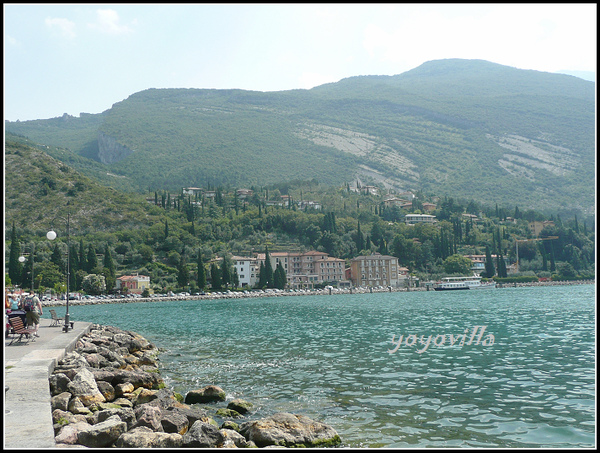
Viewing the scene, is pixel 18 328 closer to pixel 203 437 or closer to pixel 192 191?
pixel 203 437

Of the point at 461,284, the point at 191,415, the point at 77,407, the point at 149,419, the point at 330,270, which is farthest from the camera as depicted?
the point at 330,270

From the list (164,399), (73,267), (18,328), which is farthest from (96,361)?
(73,267)

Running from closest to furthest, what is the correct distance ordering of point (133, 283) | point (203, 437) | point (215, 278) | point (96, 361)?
1. point (203, 437)
2. point (96, 361)
3. point (133, 283)
4. point (215, 278)

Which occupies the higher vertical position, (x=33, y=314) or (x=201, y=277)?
(x=33, y=314)

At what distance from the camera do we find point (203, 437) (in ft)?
24.9

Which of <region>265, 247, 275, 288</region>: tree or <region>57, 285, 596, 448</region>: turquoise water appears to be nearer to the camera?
<region>57, 285, 596, 448</region>: turquoise water

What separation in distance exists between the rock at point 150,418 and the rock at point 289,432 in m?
1.35

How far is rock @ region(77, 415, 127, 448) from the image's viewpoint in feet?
23.7

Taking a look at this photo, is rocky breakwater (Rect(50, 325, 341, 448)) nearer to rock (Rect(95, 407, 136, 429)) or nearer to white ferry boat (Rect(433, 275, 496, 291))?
rock (Rect(95, 407, 136, 429))

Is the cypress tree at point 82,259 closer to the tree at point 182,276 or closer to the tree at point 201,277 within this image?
the tree at point 182,276

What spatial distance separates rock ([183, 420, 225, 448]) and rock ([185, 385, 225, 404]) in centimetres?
372

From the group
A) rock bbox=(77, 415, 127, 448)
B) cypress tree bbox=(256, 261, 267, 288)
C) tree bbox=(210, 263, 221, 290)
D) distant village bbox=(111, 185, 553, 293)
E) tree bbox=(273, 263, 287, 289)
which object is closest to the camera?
rock bbox=(77, 415, 127, 448)

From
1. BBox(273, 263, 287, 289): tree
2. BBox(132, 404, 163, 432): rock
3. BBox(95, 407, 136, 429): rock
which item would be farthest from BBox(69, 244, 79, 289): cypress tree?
BBox(132, 404, 163, 432): rock

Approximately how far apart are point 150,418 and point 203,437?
1136 millimetres
